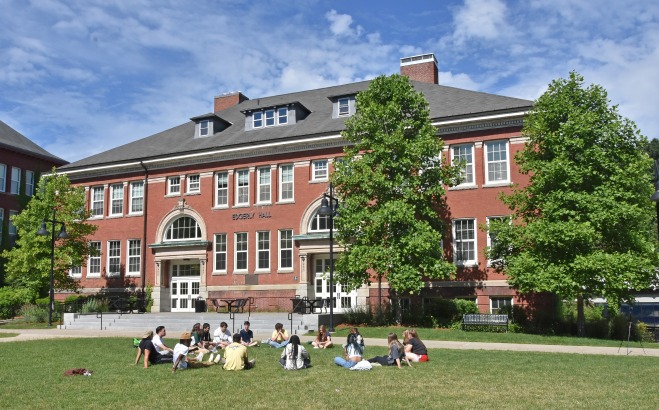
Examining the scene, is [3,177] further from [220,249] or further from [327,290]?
[327,290]

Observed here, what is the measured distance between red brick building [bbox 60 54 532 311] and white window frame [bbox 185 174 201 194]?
74 millimetres

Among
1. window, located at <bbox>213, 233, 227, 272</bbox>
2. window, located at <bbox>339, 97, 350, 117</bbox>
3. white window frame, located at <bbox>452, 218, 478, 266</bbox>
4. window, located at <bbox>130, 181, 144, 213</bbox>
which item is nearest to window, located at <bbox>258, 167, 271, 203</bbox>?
window, located at <bbox>213, 233, 227, 272</bbox>

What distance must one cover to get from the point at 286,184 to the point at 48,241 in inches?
534

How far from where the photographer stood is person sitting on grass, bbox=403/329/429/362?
51.6 ft

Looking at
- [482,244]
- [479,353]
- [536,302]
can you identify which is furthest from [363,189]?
[479,353]

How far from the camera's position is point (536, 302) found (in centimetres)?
2839

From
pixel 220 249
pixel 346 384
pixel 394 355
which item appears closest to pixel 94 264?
pixel 220 249

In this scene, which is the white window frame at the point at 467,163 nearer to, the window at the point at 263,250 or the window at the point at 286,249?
the window at the point at 286,249

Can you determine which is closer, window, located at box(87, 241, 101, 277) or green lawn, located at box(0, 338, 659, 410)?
green lawn, located at box(0, 338, 659, 410)

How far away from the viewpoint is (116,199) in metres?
39.9

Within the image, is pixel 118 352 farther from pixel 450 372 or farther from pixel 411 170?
pixel 411 170

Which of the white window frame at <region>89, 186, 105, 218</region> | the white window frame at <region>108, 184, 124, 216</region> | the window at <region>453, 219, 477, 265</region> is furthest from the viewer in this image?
the white window frame at <region>89, 186, 105, 218</region>

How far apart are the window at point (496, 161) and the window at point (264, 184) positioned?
489 inches

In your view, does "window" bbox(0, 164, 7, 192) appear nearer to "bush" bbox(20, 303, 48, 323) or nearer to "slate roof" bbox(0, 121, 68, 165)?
"slate roof" bbox(0, 121, 68, 165)
